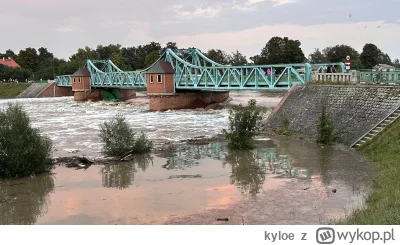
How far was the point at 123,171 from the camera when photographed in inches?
687

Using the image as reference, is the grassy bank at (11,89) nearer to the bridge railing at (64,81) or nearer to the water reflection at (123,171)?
the bridge railing at (64,81)

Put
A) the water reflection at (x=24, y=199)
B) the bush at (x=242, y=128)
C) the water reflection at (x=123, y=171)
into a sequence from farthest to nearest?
the bush at (x=242, y=128) < the water reflection at (x=123, y=171) < the water reflection at (x=24, y=199)

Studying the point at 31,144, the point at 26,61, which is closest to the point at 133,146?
the point at 31,144

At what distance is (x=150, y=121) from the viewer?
126ft

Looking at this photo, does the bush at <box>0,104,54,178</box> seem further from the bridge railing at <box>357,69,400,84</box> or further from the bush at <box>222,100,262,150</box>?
the bridge railing at <box>357,69,400,84</box>

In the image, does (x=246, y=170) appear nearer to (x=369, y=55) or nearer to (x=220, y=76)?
(x=220, y=76)

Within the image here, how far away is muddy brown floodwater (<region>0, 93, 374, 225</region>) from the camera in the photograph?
11406 millimetres

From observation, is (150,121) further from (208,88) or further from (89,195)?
(89,195)

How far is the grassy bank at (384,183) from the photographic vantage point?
8.42 metres

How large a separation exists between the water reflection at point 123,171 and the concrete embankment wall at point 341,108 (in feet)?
33.4

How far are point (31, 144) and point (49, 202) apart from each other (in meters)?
4.22

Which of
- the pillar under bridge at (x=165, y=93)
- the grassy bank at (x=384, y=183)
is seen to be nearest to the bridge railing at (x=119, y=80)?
the pillar under bridge at (x=165, y=93)

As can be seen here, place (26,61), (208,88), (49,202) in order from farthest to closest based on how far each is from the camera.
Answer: (26,61) → (208,88) → (49,202)

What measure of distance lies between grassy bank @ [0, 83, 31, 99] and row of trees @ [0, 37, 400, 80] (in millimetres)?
11652
